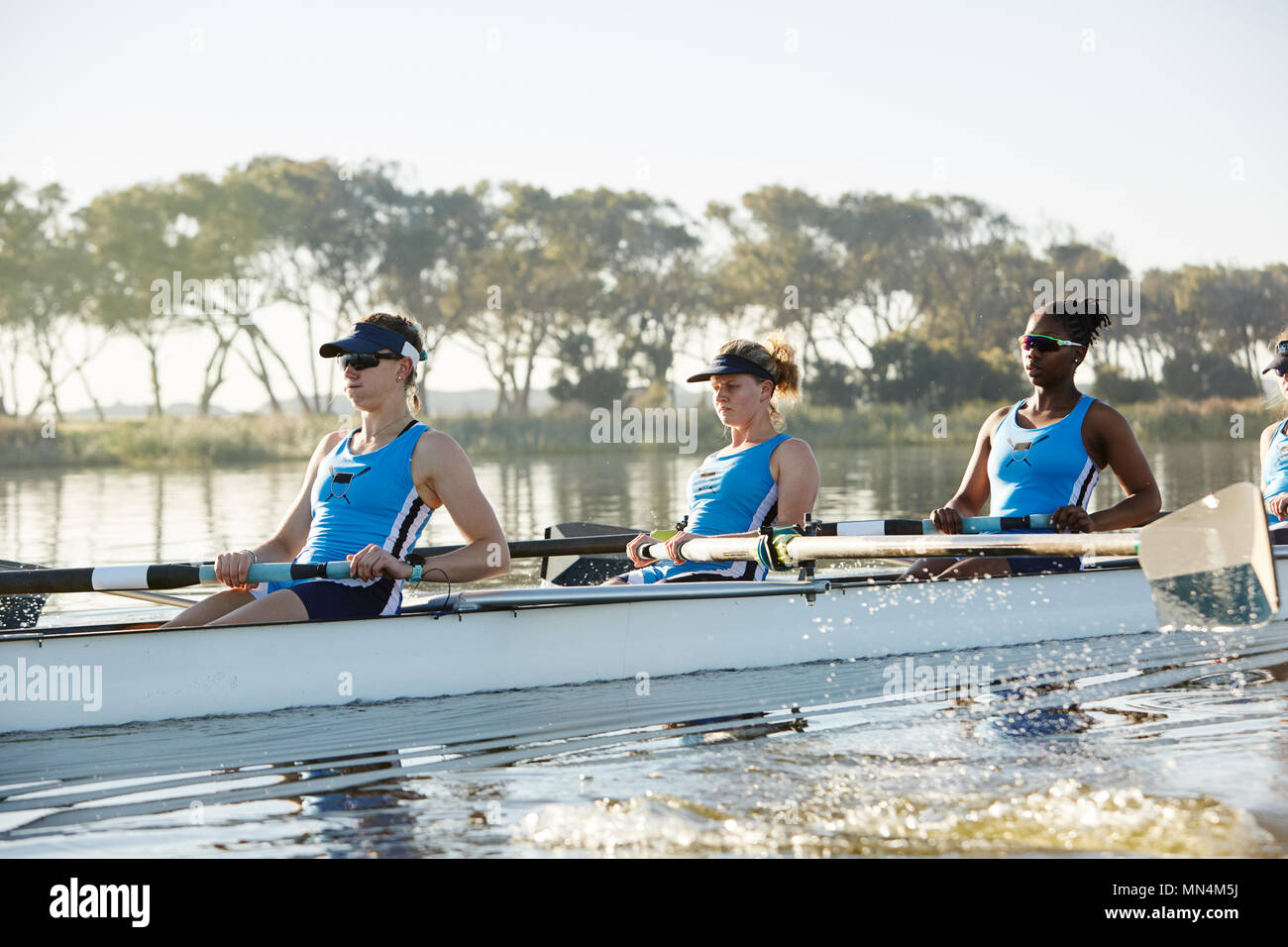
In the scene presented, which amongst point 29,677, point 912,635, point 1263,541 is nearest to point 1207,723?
point 1263,541

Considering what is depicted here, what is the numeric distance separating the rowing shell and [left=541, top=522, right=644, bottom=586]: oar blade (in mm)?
1355

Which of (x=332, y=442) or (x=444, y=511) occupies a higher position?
(x=332, y=442)

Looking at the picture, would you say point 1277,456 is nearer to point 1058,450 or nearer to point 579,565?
point 1058,450

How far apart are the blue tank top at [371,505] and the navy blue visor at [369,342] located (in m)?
0.32

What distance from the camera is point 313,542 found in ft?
16.4

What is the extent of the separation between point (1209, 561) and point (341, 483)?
3.17 m

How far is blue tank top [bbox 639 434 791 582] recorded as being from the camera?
595 cm

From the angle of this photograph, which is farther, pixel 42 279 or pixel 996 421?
pixel 42 279

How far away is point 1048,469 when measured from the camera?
6.18 meters

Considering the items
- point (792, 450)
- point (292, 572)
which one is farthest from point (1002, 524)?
point (292, 572)

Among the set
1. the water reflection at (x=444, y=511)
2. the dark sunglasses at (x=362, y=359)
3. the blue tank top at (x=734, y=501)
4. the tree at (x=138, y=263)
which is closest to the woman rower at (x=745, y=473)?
the blue tank top at (x=734, y=501)

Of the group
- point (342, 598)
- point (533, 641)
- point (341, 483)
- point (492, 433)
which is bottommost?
point (533, 641)

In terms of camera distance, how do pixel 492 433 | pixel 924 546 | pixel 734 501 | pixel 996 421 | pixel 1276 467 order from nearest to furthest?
pixel 924 546 → pixel 734 501 → pixel 996 421 → pixel 1276 467 → pixel 492 433

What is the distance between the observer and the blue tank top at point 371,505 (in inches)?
193
